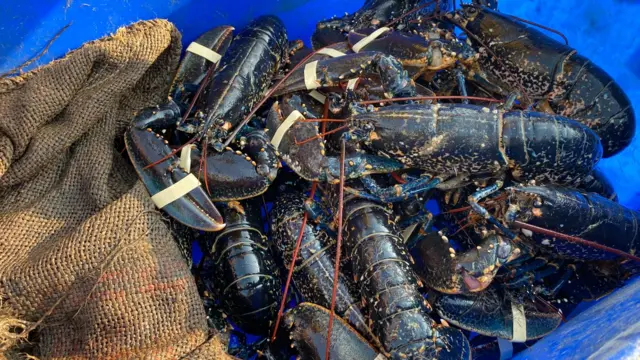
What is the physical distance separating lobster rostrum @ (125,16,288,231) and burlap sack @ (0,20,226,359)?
0.41ft

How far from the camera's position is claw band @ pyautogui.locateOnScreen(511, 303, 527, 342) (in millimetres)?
2637

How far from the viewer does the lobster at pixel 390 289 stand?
2.33 m

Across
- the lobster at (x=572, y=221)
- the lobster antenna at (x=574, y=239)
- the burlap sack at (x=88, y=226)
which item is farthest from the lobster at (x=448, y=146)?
the burlap sack at (x=88, y=226)

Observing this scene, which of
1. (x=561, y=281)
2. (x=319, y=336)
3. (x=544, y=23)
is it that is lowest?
(x=561, y=281)

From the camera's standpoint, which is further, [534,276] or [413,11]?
[413,11]

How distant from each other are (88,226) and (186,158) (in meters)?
0.57

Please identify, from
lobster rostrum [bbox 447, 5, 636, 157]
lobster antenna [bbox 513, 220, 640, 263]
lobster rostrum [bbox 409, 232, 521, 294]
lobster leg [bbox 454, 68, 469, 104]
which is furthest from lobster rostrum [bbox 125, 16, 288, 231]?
lobster rostrum [bbox 447, 5, 636, 157]

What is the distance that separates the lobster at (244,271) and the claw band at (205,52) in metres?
0.92

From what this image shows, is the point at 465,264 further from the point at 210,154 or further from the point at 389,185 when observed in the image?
the point at 210,154

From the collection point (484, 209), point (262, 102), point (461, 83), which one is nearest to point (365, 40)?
point (461, 83)

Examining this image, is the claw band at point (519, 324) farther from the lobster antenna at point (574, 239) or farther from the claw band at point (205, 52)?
the claw band at point (205, 52)

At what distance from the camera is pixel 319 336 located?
240 cm

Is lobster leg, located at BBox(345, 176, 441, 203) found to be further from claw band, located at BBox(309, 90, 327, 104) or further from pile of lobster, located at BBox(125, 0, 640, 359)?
claw band, located at BBox(309, 90, 327, 104)

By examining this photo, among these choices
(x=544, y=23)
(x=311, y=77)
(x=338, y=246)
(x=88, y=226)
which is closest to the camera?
(x=88, y=226)
